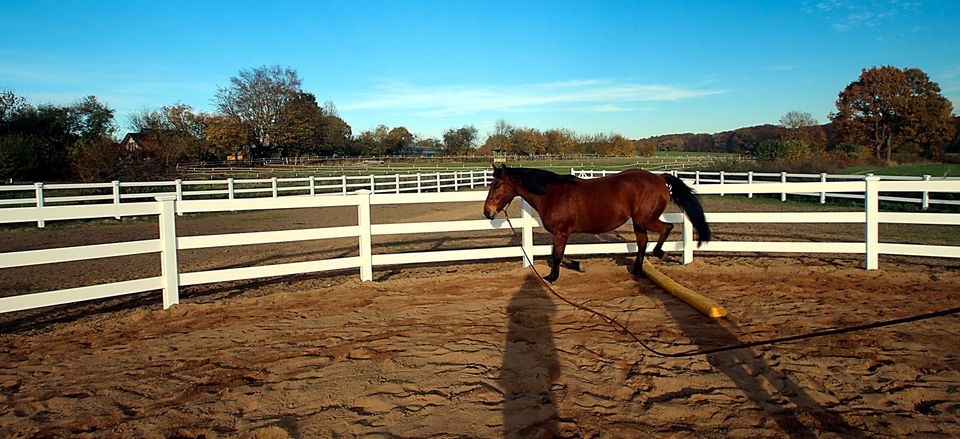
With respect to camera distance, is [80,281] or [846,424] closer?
[846,424]

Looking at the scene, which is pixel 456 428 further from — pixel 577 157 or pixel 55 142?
pixel 577 157

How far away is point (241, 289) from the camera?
7.16 metres

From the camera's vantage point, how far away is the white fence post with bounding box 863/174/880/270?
24.0 feet

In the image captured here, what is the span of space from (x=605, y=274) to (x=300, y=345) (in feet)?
13.7

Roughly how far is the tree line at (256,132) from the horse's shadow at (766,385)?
2452 centimetres

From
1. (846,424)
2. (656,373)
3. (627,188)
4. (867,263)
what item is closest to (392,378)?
(656,373)

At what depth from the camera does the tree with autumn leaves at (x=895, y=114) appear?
42.6 m

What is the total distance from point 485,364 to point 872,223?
20.6ft

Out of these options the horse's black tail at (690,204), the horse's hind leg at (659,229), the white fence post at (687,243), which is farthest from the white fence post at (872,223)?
the horse's hind leg at (659,229)

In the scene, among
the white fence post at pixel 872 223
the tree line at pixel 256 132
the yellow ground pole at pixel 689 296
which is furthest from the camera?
the tree line at pixel 256 132

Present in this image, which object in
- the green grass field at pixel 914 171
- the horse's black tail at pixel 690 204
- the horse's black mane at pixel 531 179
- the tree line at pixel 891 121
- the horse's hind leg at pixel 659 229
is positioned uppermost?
the tree line at pixel 891 121

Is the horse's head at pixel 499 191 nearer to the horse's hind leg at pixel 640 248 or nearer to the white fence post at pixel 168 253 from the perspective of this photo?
the horse's hind leg at pixel 640 248

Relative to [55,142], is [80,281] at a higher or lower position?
lower

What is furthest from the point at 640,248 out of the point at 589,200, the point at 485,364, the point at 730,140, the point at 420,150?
the point at 730,140
